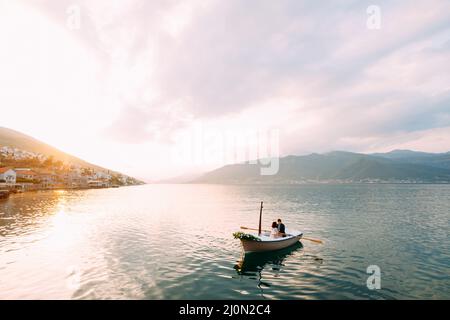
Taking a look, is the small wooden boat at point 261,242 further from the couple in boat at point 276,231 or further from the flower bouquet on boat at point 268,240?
the couple in boat at point 276,231

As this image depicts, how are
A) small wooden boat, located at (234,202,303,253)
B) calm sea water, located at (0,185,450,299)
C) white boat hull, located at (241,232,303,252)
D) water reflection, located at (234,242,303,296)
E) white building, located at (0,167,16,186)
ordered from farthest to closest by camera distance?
→ white building, located at (0,167,16,186) → white boat hull, located at (241,232,303,252) → small wooden boat, located at (234,202,303,253) → water reflection, located at (234,242,303,296) → calm sea water, located at (0,185,450,299)

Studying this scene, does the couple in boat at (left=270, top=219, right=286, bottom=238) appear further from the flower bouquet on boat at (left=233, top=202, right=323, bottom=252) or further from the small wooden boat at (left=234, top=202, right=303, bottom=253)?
the small wooden boat at (left=234, top=202, right=303, bottom=253)

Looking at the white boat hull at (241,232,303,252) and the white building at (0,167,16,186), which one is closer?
the white boat hull at (241,232,303,252)

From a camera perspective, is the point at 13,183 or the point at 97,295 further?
the point at 13,183

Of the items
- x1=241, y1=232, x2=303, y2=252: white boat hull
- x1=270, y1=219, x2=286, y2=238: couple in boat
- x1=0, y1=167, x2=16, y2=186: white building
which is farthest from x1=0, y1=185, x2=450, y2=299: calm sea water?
x1=0, y1=167, x2=16, y2=186: white building

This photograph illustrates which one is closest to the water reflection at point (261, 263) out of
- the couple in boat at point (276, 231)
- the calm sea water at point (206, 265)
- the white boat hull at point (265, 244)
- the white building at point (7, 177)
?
the calm sea water at point (206, 265)

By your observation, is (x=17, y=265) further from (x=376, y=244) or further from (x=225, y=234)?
(x=376, y=244)

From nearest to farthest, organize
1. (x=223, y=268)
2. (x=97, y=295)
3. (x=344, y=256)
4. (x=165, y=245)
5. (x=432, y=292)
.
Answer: (x=97, y=295), (x=432, y=292), (x=223, y=268), (x=344, y=256), (x=165, y=245)

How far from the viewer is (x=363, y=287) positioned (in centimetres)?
2058

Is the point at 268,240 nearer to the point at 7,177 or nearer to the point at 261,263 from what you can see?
the point at 261,263

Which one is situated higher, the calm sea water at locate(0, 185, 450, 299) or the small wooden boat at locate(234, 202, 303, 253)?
the small wooden boat at locate(234, 202, 303, 253)

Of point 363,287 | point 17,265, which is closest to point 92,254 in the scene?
point 17,265
